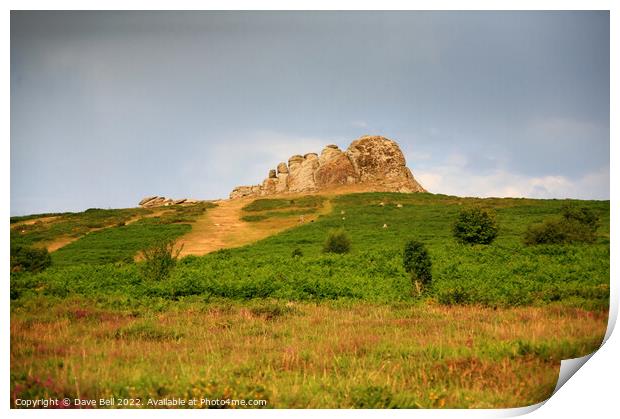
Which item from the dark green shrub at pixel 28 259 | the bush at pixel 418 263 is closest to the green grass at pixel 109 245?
the dark green shrub at pixel 28 259

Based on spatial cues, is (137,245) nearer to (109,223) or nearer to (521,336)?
(109,223)

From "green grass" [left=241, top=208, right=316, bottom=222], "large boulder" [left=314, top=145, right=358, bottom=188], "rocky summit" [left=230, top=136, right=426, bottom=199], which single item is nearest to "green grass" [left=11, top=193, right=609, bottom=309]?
"rocky summit" [left=230, top=136, right=426, bottom=199]

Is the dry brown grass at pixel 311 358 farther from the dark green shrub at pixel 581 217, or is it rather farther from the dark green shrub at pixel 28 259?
the dark green shrub at pixel 581 217

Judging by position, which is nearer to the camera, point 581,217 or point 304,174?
point 581,217

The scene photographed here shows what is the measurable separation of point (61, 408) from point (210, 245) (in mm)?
16688

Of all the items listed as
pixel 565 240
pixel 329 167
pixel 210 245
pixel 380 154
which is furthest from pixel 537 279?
pixel 329 167

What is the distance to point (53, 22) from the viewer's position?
577 cm

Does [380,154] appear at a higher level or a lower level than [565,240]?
higher

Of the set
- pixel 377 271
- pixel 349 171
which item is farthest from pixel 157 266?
pixel 349 171

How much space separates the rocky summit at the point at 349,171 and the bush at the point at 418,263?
12346 millimetres

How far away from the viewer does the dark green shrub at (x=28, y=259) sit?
615 centimetres

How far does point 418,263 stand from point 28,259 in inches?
310

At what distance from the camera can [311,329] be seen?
684 centimetres

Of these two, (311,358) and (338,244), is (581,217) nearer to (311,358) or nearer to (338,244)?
(338,244)
